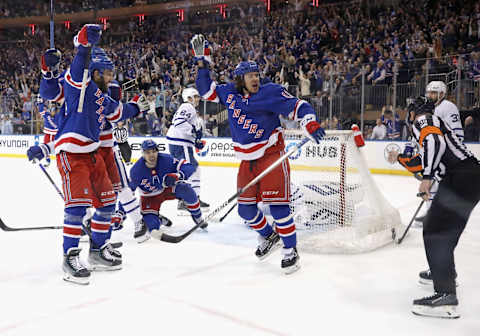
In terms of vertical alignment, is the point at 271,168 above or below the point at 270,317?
above

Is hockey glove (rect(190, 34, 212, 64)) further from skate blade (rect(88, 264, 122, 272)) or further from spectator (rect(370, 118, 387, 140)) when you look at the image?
spectator (rect(370, 118, 387, 140))

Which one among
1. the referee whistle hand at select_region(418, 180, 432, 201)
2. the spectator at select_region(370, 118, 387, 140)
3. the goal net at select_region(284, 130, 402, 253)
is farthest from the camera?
the spectator at select_region(370, 118, 387, 140)

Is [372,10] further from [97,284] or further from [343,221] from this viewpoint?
[97,284]

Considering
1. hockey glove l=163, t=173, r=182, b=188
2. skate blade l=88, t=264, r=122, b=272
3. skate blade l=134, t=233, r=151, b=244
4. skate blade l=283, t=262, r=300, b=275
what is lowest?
skate blade l=134, t=233, r=151, b=244

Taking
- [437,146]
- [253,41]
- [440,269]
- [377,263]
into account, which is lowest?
[377,263]

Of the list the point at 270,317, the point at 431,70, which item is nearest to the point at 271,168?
the point at 270,317

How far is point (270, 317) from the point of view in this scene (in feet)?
7.20

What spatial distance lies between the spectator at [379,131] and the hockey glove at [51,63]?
7.01 meters

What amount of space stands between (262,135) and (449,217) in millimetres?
1219

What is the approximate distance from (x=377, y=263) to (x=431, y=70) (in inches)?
248

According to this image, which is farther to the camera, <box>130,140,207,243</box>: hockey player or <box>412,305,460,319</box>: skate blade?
<box>130,140,207,243</box>: hockey player

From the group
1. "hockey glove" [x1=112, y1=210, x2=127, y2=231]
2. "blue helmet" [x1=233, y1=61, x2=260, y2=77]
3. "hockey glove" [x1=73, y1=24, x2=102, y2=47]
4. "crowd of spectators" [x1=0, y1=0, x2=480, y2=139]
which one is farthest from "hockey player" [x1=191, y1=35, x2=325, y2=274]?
"crowd of spectators" [x1=0, y1=0, x2=480, y2=139]

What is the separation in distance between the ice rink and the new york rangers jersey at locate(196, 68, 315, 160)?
81cm

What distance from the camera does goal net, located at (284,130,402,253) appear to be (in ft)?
→ 11.2
